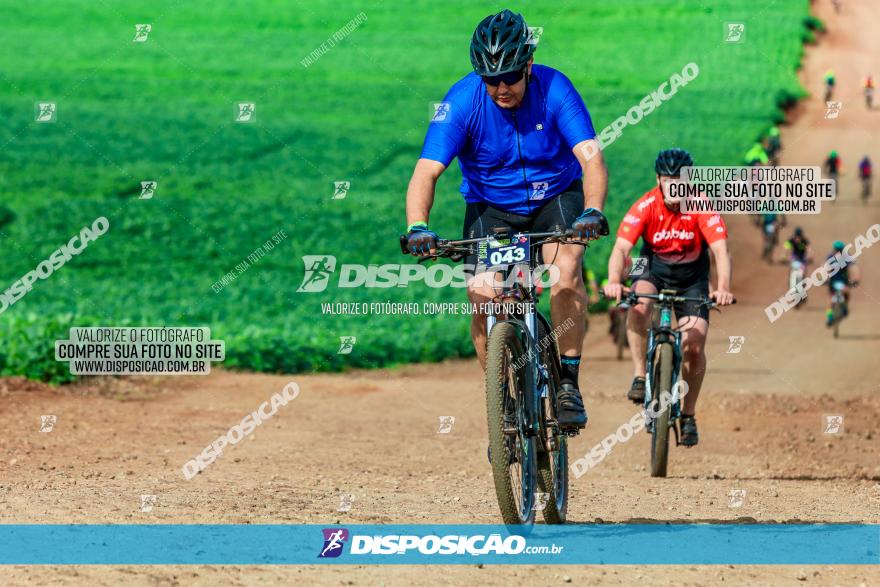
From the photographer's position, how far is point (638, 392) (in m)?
12.2

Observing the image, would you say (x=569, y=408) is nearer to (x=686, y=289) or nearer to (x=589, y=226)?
(x=589, y=226)

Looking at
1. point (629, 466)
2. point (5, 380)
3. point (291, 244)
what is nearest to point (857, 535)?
point (629, 466)

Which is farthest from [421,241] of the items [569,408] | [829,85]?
[829,85]

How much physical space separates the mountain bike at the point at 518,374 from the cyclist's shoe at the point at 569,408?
7 centimetres

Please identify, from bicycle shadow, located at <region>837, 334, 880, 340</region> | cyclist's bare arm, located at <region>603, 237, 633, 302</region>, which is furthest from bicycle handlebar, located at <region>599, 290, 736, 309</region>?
bicycle shadow, located at <region>837, 334, 880, 340</region>

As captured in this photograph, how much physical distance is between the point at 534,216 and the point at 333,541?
2395 millimetres

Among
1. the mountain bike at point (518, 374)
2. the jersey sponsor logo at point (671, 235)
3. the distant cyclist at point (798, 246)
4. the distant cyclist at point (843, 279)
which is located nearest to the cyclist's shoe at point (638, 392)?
the jersey sponsor logo at point (671, 235)

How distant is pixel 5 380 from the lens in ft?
54.4

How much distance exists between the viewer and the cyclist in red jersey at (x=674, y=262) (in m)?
12.0

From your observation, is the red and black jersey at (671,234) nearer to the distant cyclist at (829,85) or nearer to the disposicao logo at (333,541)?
the disposicao logo at (333,541)

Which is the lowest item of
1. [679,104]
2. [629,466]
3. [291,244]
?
[629,466]

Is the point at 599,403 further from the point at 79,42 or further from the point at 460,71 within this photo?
the point at 79,42

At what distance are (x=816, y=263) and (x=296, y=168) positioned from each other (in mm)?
17434

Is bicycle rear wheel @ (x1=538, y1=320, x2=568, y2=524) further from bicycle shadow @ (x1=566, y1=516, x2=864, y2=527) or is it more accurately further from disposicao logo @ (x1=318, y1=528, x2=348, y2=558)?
disposicao logo @ (x1=318, y1=528, x2=348, y2=558)
